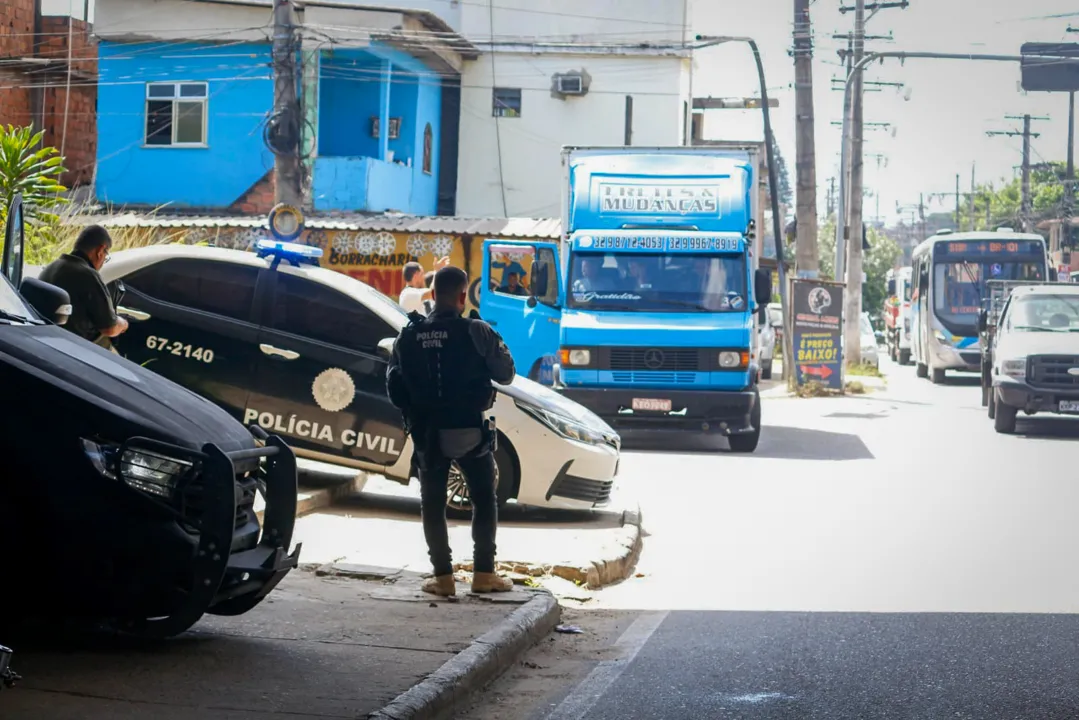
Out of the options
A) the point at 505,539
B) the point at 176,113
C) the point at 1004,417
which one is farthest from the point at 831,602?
the point at 176,113

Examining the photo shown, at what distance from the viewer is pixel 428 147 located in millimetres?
39375

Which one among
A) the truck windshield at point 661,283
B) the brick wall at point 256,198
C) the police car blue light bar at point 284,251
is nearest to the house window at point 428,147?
the brick wall at point 256,198

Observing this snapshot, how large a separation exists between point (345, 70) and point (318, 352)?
24842 millimetres

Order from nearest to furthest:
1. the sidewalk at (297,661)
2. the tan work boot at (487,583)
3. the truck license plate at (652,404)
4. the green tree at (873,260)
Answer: the sidewalk at (297,661) < the tan work boot at (487,583) < the truck license plate at (652,404) < the green tree at (873,260)

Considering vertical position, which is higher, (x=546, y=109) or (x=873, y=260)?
(x=546, y=109)

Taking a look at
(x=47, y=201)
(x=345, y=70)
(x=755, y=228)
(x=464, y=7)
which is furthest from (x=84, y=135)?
(x=755, y=228)

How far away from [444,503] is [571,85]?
3390cm

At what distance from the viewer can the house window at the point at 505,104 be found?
41.0 metres

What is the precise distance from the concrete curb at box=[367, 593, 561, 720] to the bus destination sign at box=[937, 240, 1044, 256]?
28718mm

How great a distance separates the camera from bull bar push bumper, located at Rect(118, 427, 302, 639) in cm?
548

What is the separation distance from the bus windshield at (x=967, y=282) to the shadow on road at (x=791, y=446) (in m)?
15.0

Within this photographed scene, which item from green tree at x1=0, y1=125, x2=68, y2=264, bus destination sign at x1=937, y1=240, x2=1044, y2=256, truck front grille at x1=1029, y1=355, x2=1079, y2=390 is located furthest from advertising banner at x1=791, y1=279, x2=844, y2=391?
green tree at x1=0, y1=125, x2=68, y2=264

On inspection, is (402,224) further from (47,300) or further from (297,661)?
(297,661)

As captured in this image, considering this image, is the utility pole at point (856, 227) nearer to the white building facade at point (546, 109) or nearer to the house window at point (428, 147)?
the white building facade at point (546, 109)
